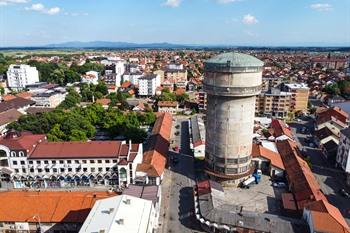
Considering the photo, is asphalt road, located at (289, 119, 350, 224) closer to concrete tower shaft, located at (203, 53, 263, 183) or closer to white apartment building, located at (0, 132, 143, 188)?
concrete tower shaft, located at (203, 53, 263, 183)

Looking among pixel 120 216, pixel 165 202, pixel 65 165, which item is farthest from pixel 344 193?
Result: pixel 65 165

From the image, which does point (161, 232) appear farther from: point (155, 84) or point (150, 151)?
point (155, 84)

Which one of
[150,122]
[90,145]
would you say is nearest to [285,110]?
[150,122]

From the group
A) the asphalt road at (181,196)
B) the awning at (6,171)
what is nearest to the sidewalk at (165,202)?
the asphalt road at (181,196)

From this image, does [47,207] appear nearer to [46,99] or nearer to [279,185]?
[279,185]

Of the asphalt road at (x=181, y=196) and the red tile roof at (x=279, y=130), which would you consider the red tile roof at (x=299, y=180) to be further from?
the asphalt road at (x=181, y=196)

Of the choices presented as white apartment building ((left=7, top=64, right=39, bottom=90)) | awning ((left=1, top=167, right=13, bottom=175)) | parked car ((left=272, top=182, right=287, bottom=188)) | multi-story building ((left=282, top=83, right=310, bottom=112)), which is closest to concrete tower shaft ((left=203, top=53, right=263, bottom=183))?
parked car ((left=272, top=182, right=287, bottom=188))
